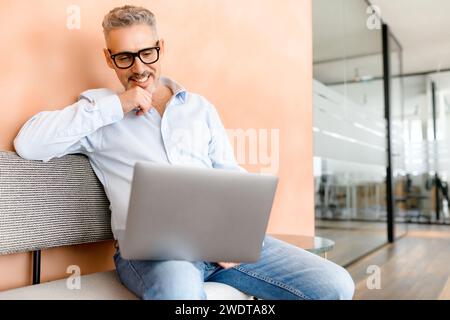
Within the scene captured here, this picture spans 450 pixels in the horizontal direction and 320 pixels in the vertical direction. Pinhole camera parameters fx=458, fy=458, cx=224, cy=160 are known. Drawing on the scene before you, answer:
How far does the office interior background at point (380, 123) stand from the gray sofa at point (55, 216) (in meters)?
2.22

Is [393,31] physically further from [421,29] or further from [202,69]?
[202,69]

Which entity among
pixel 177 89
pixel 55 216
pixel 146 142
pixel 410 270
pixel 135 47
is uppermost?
pixel 135 47

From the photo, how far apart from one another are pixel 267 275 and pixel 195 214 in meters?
0.43

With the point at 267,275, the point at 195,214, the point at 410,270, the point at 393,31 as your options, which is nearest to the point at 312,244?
the point at 267,275

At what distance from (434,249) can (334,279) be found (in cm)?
418

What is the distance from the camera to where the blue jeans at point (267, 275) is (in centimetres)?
118

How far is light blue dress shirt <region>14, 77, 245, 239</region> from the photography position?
1.36 m

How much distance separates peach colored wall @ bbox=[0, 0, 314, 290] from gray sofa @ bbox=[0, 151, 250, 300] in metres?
0.12

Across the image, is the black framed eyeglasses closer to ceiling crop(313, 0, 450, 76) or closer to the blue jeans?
the blue jeans

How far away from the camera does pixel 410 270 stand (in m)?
3.84

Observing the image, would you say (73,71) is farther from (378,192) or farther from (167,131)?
(378,192)

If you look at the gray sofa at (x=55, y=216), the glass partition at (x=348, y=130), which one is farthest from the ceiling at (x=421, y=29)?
the gray sofa at (x=55, y=216)

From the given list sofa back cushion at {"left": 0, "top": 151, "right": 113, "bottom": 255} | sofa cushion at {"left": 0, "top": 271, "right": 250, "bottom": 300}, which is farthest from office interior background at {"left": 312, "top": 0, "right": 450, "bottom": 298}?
sofa back cushion at {"left": 0, "top": 151, "right": 113, "bottom": 255}

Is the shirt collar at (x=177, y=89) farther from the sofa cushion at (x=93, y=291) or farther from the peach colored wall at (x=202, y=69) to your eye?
the sofa cushion at (x=93, y=291)
